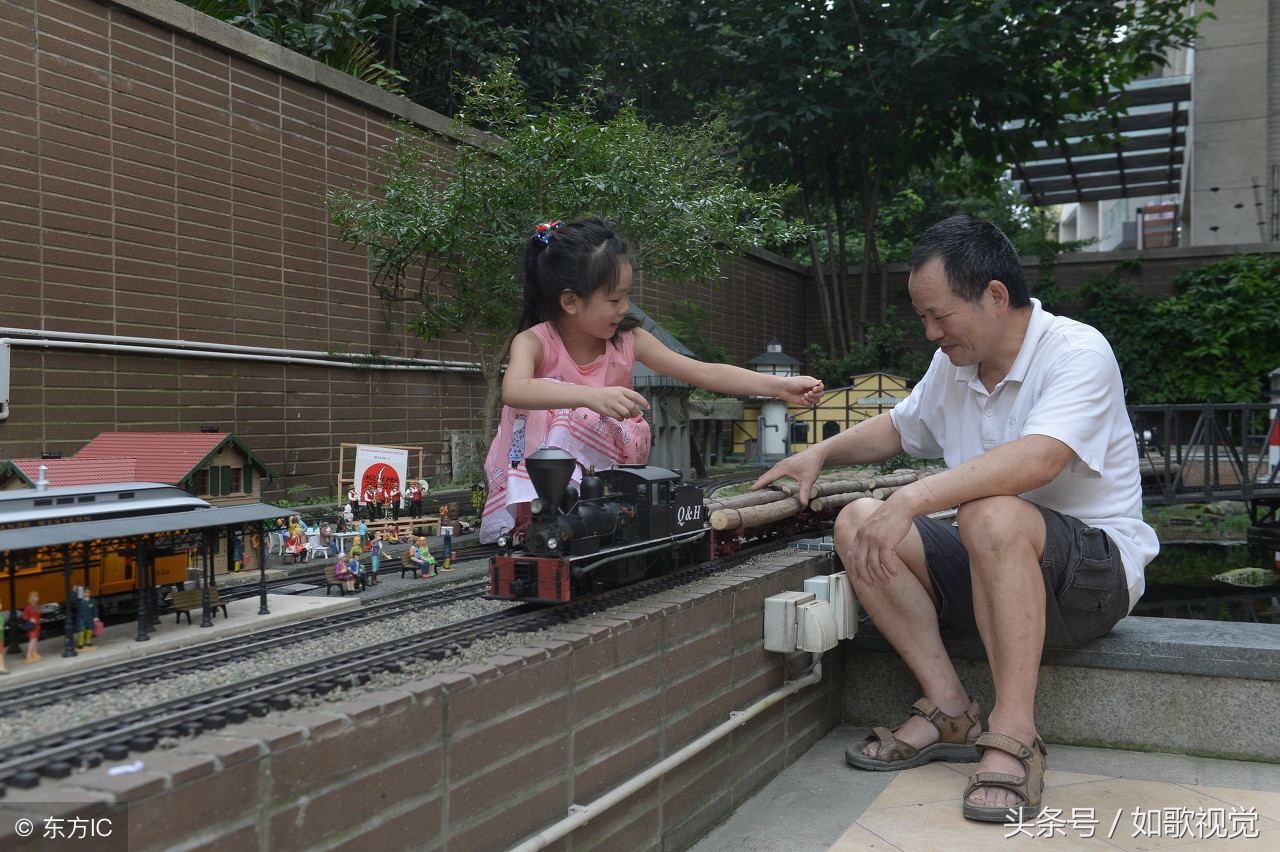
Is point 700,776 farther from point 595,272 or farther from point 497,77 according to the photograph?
point 497,77

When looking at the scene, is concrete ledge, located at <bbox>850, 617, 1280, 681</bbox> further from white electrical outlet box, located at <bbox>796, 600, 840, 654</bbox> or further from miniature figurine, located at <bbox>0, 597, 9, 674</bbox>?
miniature figurine, located at <bbox>0, 597, 9, 674</bbox>

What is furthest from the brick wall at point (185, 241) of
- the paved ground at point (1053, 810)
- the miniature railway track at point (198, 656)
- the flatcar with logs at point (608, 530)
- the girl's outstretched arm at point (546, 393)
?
the paved ground at point (1053, 810)

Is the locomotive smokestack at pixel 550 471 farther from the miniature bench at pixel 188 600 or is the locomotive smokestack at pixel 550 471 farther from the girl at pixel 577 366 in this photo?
the miniature bench at pixel 188 600

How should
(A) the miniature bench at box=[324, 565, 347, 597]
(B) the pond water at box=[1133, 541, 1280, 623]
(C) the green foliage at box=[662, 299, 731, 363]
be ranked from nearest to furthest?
(A) the miniature bench at box=[324, 565, 347, 597] → (B) the pond water at box=[1133, 541, 1280, 623] → (C) the green foliage at box=[662, 299, 731, 363]

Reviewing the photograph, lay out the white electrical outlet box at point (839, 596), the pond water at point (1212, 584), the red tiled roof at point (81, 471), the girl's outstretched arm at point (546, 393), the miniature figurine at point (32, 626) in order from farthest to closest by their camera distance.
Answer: the pond water at point (1212, 584) < the red tiled roof at point (81, 471) < the white electrical outlet box at point (839, 596) < the girl's outstretched arm at point (546, 393) < the miniature figurine at point (32, 626)

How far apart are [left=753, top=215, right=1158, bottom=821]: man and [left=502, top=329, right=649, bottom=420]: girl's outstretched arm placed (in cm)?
94

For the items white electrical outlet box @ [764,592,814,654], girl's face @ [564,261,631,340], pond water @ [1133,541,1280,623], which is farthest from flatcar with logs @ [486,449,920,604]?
pond water @ [1133,541,1280,623]

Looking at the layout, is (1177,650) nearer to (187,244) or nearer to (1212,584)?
(187,244)

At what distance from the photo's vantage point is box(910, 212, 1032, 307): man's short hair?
11.3 feet

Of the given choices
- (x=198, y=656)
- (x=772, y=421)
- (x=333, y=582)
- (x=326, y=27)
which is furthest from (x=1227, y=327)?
(x=198, y=656)

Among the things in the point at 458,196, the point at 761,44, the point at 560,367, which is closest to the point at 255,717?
the point at 560,367

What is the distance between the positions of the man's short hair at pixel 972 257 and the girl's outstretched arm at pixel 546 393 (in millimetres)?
1204

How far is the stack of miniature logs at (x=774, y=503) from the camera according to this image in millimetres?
4446

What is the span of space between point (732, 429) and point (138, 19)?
488 inches
